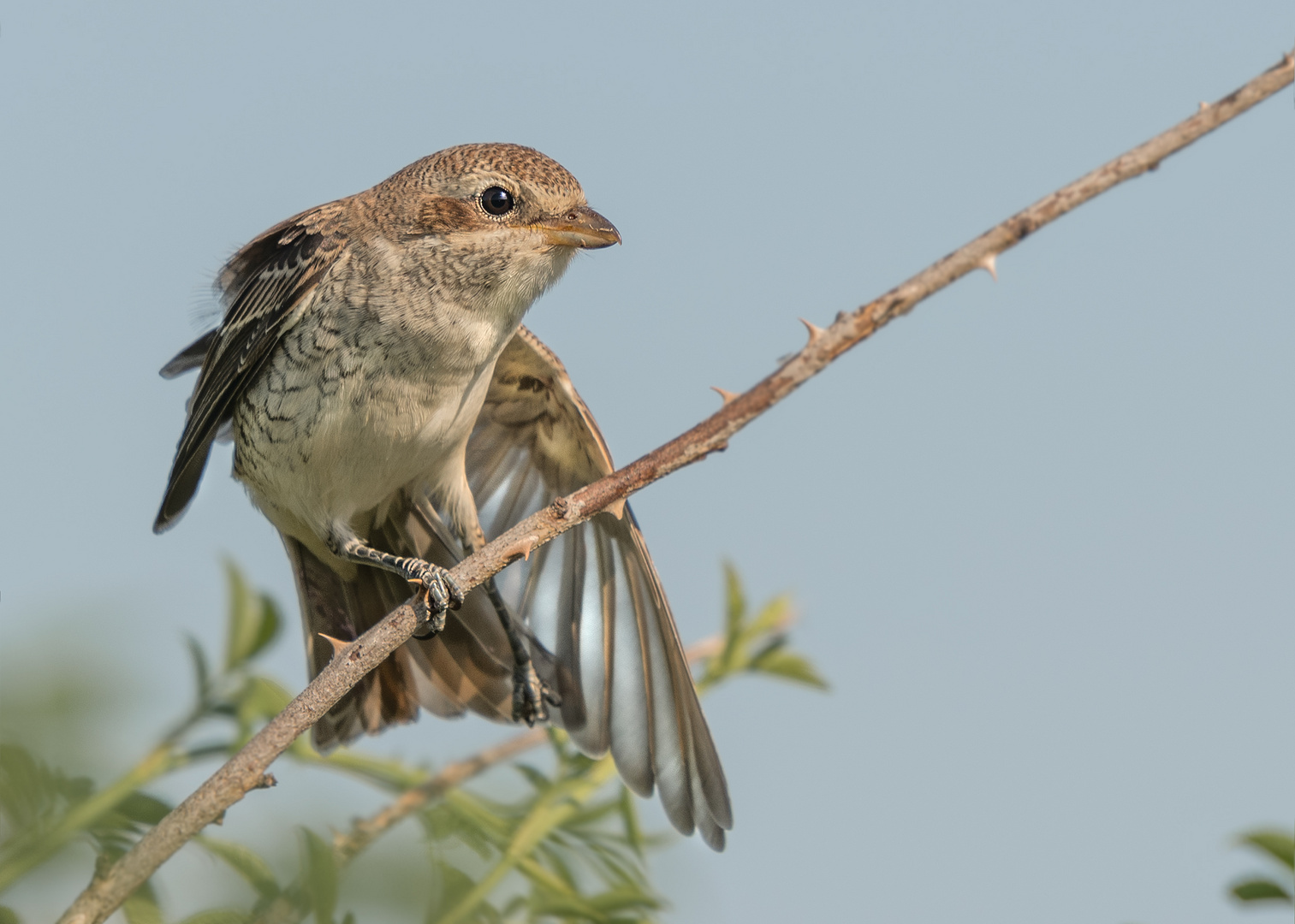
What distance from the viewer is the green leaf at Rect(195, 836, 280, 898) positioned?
1.96 meters

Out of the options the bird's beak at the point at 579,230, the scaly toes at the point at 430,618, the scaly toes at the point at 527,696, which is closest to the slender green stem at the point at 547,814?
the scaly toes at the point at 430,618

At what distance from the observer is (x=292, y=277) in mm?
4473

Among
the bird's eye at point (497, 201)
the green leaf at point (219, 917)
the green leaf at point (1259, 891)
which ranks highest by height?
the bird's eye at point (497, 201)

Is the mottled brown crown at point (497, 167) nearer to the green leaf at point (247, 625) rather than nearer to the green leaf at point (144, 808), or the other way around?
the green leaf at point (247, 625)

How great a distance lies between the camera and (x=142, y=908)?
2.09m

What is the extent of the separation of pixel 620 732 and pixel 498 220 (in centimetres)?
177

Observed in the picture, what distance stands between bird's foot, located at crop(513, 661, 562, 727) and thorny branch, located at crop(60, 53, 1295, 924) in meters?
1.99

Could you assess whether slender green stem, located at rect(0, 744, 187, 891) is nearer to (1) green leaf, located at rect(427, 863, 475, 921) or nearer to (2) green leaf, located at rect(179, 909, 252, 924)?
(2) green leaf, located at rect(179, 909, 252, 924)

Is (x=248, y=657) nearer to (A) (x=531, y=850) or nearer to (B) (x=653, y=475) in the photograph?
(A) (x=531, y=850)

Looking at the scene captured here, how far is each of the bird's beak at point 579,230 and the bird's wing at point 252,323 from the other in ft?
2.79

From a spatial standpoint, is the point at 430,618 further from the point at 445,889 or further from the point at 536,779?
the point at 445,889

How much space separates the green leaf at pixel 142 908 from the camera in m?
2.06

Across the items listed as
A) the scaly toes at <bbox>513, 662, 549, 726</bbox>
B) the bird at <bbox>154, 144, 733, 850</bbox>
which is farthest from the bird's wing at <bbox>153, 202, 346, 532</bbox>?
the scaly toes at <bbox>513, 662, 549, 726</bbox>

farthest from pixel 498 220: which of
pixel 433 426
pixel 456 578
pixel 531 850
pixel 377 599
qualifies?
→ pixel 531 850
